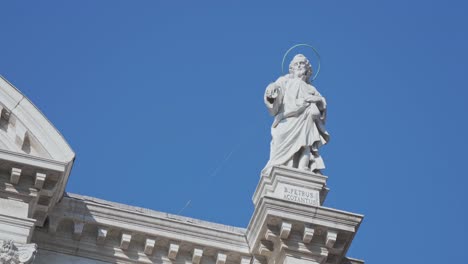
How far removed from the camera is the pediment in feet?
92.2

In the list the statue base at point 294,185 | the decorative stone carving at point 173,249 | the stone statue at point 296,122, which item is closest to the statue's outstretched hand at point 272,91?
the stone statue at point 296,122

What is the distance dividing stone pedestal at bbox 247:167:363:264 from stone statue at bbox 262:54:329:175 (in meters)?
0.67

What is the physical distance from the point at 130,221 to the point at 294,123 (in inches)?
153

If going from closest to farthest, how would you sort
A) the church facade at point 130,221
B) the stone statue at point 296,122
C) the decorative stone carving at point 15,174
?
the decorative stone carving at point 15,174 → the church facade at point 130,221 → the stone statue at point 296,122

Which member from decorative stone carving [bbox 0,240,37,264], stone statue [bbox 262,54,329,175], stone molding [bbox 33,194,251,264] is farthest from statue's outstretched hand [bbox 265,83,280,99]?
decorative stone carving [bbox 0,240,37,264]

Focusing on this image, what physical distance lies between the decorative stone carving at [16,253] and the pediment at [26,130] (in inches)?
73.1

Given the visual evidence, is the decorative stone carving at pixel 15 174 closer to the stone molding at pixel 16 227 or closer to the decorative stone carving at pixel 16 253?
the stone molding at pixel 16 227

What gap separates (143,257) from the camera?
28.6 metres

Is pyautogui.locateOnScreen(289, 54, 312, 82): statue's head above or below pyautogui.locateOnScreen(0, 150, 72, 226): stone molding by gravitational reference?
above

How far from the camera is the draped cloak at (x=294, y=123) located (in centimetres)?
2947

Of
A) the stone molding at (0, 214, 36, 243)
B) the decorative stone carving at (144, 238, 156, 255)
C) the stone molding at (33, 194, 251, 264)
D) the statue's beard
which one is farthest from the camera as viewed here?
the statue's beard

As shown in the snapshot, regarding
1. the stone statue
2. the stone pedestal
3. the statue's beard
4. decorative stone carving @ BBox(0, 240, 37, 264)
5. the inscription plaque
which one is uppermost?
the statue's beard

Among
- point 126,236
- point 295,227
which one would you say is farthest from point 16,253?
point 295,227

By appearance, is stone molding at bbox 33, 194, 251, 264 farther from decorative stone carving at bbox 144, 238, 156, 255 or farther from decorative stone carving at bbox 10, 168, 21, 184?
decorative stone carving at bbox 10, 168, 21, 184
